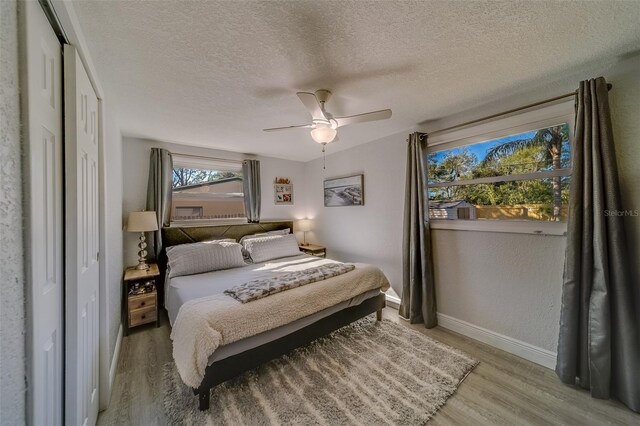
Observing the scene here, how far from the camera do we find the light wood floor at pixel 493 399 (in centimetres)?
154

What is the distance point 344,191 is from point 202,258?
2.30 metres

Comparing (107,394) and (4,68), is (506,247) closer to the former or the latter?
(4,68)

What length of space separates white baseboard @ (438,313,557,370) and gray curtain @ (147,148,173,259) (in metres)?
Result: 3.72

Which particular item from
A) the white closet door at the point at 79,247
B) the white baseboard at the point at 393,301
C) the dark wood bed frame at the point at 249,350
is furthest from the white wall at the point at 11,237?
the white baseboard at the point at 393,301

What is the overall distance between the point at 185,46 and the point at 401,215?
9.01 feet

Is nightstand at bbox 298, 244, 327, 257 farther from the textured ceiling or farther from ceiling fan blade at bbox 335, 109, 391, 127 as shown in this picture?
ceiling fan blade at bbox 335, 109, 391, 127

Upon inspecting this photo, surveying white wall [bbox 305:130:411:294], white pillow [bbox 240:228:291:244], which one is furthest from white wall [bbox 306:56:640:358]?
white pillow [bbox 240:228:291:244]

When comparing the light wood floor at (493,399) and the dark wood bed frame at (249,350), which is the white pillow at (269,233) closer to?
the dark wood bed frame at (249,350)

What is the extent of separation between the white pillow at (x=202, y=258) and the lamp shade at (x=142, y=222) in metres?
0.37

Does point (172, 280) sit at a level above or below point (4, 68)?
below

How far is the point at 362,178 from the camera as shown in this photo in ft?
11.9

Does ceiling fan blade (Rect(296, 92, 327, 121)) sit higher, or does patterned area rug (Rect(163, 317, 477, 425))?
ceiling fan blade (Rect(296, 92, 327, 121))

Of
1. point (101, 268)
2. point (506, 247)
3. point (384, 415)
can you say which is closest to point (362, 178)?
point (506, 247)

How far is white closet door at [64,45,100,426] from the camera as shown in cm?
106
